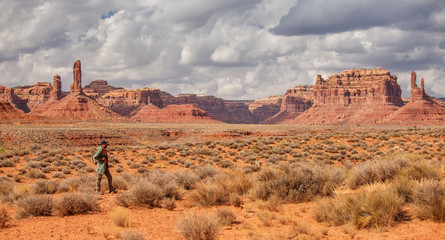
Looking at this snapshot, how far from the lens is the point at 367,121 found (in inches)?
5778

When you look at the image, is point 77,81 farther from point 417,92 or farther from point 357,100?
point 417,92

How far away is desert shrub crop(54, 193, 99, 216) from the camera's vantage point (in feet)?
30.3

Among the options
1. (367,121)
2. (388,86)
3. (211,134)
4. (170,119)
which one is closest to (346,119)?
(367,121)

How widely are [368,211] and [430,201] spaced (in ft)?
4.05

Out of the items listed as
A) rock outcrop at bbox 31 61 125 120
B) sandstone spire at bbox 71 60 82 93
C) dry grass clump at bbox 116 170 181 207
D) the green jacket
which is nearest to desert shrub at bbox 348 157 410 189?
dry grass clump at bbox 116 170 181 207

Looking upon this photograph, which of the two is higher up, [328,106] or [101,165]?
[328,106]

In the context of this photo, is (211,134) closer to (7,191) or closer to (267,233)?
(7,191)

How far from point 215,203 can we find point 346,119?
16294cm

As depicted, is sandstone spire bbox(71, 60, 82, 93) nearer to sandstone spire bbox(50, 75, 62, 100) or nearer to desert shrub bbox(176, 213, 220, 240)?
sandstone spire bbox(50, 75, 62, 100)

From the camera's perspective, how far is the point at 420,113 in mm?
128500

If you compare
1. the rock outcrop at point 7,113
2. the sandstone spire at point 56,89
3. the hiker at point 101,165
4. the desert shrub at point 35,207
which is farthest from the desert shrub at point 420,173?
the sandstone spire at point 56,89

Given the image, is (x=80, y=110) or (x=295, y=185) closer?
(x=295, y=185)

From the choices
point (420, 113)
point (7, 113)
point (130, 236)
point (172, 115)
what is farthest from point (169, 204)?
point (172, 115)

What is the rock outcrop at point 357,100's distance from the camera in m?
158
